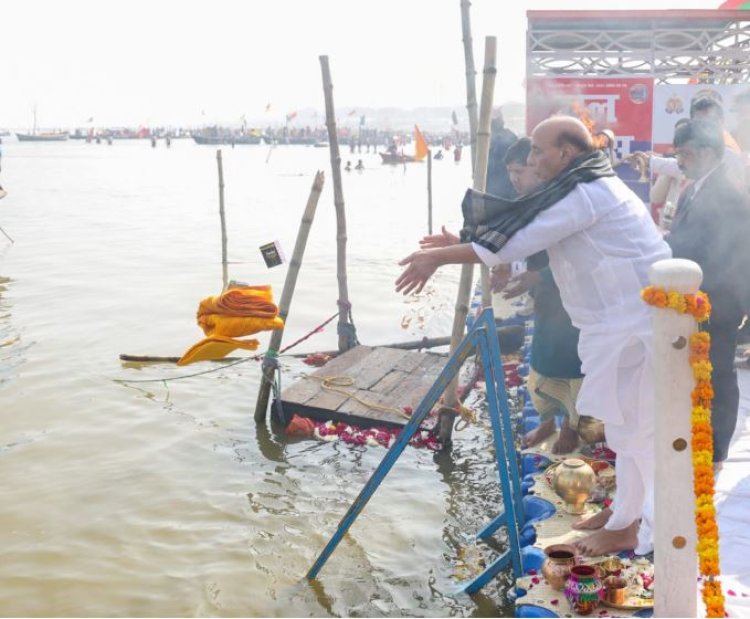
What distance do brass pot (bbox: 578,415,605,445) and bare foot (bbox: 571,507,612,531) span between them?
890 millimetres

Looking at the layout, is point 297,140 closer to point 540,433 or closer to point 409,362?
point 409,362

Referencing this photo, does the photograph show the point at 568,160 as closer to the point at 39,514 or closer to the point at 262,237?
the point at 39,514

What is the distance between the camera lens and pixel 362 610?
4742mm

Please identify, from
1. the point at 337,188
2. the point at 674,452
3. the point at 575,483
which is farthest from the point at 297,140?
the point at 674,452

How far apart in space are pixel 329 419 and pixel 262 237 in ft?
50.6

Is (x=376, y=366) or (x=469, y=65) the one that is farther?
(x=376, y=366)

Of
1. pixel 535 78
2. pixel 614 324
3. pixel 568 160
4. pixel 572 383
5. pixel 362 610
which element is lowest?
pixel 362 610

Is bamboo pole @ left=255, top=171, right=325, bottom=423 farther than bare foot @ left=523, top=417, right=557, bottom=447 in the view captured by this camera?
Yes

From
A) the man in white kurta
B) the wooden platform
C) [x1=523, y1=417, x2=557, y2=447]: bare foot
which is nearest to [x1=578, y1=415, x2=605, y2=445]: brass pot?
[x1=523, y1=417, x2=557, y2=447]: bare foot

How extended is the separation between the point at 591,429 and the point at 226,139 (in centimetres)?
11543

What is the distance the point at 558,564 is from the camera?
147 inches

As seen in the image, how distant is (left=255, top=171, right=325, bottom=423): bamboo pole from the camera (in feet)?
23.8

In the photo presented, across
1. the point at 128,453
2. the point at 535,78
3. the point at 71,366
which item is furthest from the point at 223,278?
the point at 128,453

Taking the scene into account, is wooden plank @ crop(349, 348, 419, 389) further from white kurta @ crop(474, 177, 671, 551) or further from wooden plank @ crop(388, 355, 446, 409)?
white kurta @ crop(474, 177, 671, 551)
